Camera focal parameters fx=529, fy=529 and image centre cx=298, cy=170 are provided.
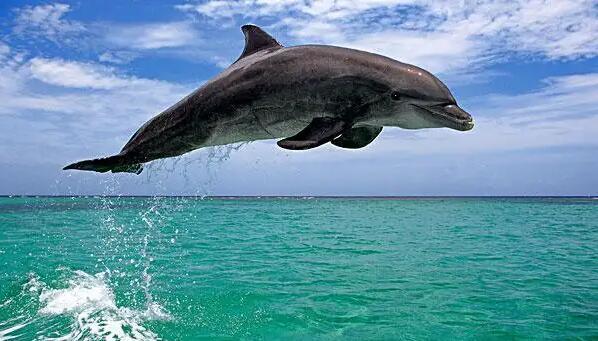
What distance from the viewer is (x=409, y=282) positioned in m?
15.8

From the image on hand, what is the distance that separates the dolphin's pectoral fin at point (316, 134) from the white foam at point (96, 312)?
7.29 m

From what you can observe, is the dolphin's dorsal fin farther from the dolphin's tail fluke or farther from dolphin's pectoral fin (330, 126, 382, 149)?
the dolphin's tail fluke

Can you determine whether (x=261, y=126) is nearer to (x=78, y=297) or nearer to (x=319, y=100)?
(x=319, y=100)

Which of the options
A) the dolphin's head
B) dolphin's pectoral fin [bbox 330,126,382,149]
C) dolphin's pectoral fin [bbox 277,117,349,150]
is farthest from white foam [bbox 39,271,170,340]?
the dolphin's head

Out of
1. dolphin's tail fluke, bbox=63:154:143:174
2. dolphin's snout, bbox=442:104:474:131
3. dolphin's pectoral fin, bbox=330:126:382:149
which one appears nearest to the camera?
dolphin's snout, bbox=442:104:474:131

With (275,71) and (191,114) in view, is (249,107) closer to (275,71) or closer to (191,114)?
(275,71)

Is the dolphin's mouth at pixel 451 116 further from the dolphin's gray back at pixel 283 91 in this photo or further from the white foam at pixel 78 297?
the white foam at pixel 78 297

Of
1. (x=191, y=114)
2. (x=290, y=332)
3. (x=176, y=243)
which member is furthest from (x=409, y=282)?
(x=176, y=243)

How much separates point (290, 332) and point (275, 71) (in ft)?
23.6

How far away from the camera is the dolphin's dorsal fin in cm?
575

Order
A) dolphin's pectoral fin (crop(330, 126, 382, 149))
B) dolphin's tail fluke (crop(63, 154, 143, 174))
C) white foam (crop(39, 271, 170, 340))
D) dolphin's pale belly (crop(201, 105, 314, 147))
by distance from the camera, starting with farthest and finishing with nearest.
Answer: white foam (crop(39, 271, 170, 340)) → dolphin's tail fluke (crop(63, 154, 143, 174)) → dolphin's pectoral fin (crop(330, 126, 382, 149)) → dolphin's pale belly (crop(201, 105, 314, 147))

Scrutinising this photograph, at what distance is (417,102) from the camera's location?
15.6ft

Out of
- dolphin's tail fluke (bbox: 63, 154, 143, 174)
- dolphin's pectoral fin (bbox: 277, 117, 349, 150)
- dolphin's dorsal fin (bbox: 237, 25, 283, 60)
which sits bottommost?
dolphin's tail fluke (bbox: 63, 154, 143, 174)

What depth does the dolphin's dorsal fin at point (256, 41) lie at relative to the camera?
5.75 m
